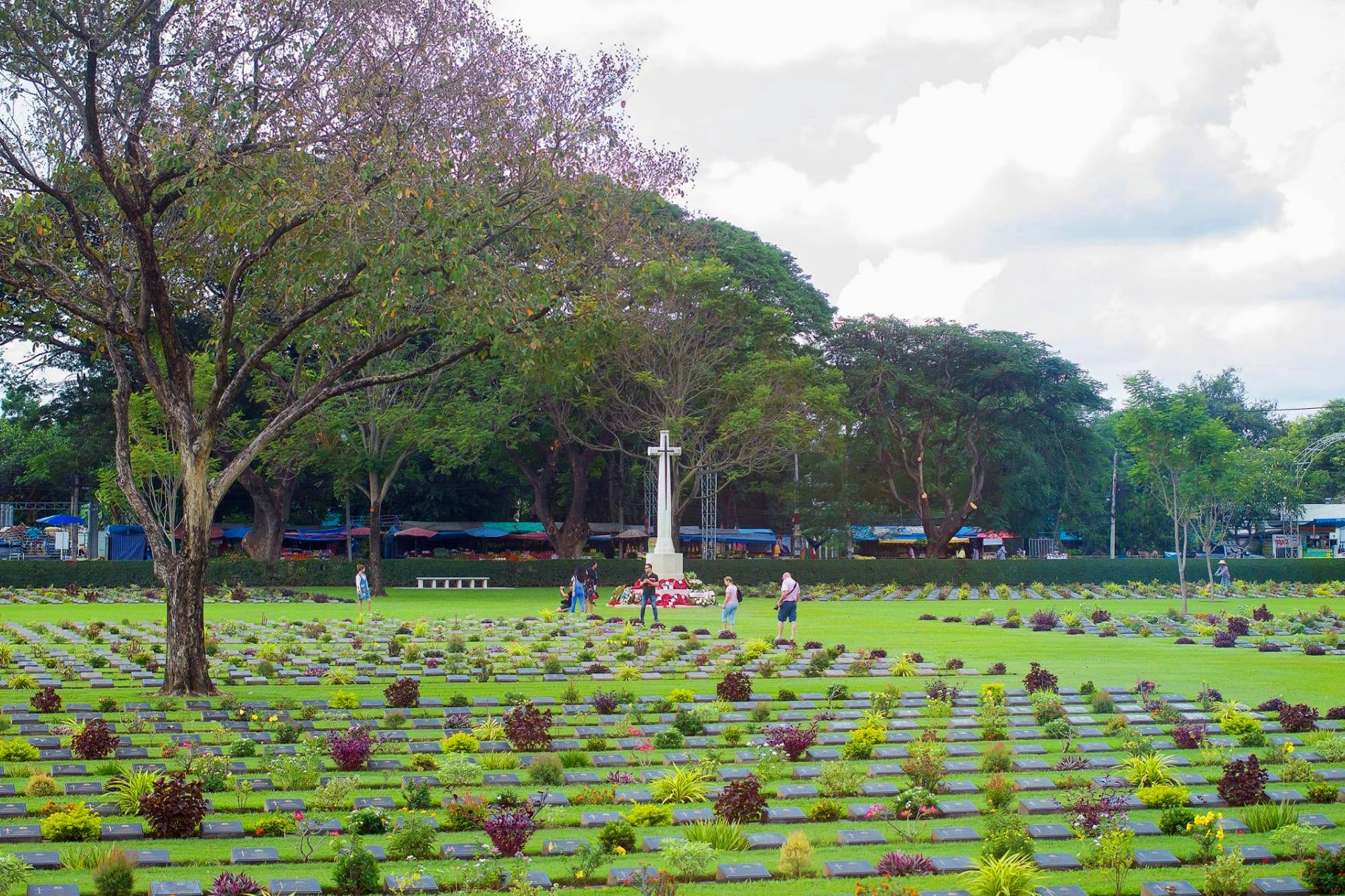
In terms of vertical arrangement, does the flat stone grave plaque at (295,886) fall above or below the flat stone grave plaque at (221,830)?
above

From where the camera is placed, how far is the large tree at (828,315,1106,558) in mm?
64625

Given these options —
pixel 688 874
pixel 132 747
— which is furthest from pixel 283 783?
pixel 688 874

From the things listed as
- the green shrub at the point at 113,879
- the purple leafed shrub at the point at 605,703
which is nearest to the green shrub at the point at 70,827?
the green shrub at the point at 113,879

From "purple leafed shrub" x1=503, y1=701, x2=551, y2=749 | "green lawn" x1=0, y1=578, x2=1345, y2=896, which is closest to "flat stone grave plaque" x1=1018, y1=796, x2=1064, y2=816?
"green lawn" x1=0, y1=578, x2=1345, y2=896

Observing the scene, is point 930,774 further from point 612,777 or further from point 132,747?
point 132,747

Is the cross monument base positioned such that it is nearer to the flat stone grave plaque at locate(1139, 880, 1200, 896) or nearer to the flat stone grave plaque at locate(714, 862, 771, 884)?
the flat stone grave plaque at locate(714, 862, 771, 884)

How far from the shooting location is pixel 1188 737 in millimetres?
15695

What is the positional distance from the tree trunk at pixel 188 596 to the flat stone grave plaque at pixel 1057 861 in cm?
1281

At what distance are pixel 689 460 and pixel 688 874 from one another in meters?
44.2

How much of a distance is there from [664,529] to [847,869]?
36770mm

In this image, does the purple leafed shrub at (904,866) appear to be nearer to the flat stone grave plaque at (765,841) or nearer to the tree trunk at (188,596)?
the flat stone grave plaque at (765,841)

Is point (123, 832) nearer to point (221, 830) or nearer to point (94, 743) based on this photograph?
point (221, 830)

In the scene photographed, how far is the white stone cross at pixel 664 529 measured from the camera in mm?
46244

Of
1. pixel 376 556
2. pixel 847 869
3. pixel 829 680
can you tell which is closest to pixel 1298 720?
pixel 829 680
